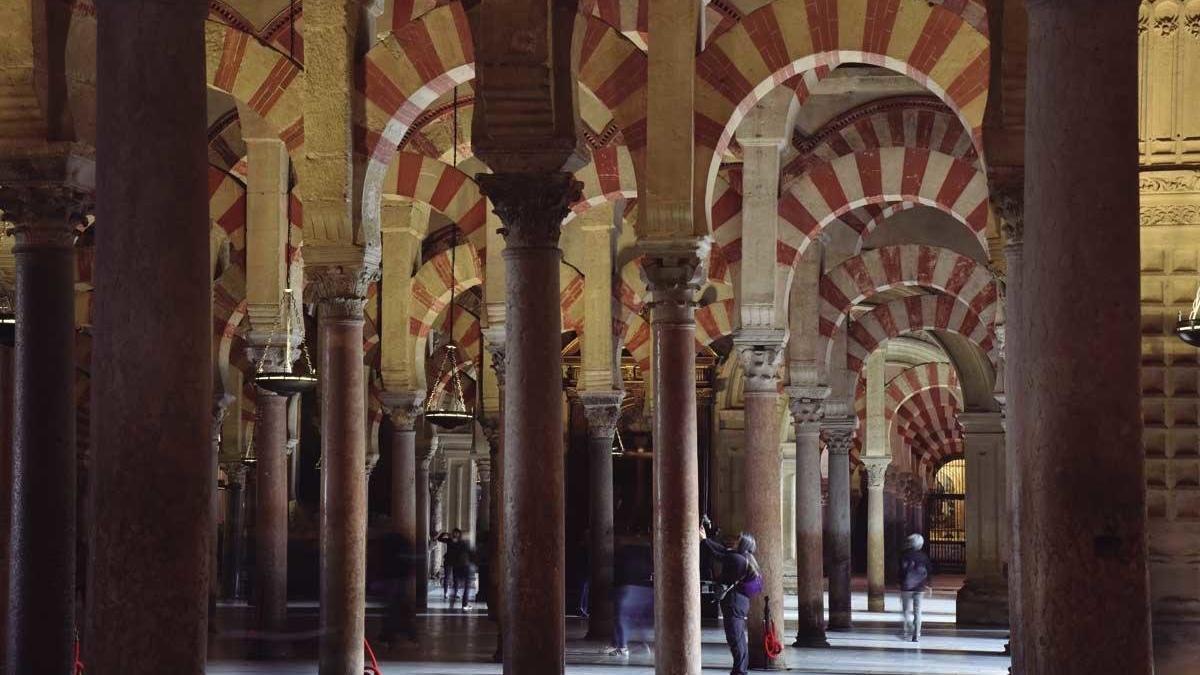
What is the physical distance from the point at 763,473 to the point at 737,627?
118cm

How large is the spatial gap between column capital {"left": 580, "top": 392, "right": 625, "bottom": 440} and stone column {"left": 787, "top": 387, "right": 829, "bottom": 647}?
1.47 m

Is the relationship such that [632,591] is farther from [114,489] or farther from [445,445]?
[445,445]

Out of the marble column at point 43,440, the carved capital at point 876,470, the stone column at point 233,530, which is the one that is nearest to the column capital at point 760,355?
the marble column at point 43,440

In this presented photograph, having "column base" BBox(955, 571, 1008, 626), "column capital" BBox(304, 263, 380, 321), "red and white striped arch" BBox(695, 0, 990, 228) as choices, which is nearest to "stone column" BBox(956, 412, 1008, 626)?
"column base" BBox(955, 571, 1008, 626)

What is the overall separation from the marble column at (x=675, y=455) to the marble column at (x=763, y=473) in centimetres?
224

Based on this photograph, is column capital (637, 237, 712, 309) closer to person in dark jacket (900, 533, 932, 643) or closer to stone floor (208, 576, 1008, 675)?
stone floor (208, 576, 1008, 675)

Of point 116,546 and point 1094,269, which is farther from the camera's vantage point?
point 116,546

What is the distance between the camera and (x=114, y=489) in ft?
14.9

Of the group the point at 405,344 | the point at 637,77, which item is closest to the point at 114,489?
the point at 637,77

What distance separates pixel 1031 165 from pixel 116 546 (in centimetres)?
241

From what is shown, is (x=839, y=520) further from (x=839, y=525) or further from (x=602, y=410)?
(x=602, y=410)

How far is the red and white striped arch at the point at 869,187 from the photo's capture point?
44.1 ft

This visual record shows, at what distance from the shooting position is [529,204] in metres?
7.75

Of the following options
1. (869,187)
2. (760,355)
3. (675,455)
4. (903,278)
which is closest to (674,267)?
(675,455)
